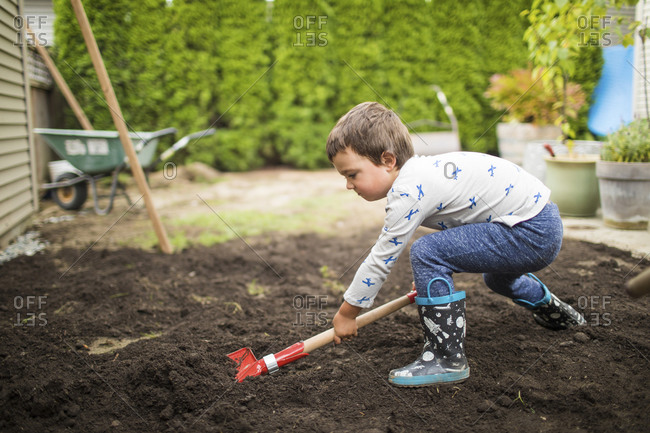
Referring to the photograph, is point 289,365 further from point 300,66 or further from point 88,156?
point 300,66

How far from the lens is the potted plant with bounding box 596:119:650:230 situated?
3445 millimetres

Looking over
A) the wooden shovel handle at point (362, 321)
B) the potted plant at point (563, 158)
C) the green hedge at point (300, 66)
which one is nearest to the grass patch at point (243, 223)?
the potted plant at point (563, 158)

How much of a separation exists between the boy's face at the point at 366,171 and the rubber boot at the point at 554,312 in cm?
89

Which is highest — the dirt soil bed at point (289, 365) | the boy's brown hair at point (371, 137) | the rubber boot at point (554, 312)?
the boy's brown hair at point (371, 137)

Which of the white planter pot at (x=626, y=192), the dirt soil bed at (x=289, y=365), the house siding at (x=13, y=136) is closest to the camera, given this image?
the dirt soil bed at (x=289, y=365)

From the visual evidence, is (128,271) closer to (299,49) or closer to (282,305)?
(282,305)

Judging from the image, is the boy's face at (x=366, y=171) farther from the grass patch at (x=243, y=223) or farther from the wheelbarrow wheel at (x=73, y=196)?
the wheelbarrow wheel at (x=73, y=196)

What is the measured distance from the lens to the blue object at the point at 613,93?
6.09 m

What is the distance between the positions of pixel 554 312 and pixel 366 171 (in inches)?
44.8

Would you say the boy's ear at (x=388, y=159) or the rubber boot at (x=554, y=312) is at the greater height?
the boy's ear at (x=388, y=159)

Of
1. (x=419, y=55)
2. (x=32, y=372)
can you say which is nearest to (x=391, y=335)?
(x=32, y=372)

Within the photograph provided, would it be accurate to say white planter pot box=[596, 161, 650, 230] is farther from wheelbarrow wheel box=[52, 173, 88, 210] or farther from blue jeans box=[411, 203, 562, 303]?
wheelbarrow wheel box=[52, 173, 88, 210]

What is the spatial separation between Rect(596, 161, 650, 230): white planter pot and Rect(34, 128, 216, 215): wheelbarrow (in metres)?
3.53

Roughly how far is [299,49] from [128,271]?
518 centimetres
